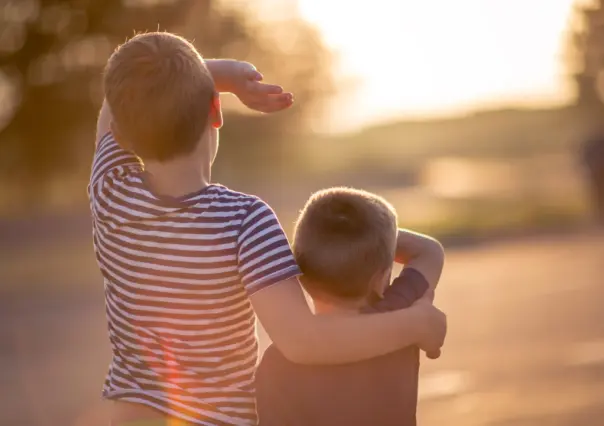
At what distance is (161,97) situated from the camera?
7.09ft

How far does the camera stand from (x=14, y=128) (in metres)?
24.6

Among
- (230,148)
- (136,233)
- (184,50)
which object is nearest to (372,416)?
(136,233)

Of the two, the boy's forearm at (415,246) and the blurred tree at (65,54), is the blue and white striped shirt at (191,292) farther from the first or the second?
the blurred tree at (65,54)

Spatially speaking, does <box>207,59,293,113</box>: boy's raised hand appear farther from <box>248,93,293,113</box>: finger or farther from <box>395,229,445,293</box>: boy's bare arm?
<box>395,229,445,293</box>: boy's bare arm

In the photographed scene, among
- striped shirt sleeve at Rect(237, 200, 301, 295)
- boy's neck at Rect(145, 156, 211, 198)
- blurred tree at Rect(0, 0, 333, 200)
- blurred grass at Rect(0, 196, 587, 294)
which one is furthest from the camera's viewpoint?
blurred tree at Rect(0, 0, 333, 200)

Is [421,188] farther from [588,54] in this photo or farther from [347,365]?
[347,365]

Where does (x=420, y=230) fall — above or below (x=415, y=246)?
below

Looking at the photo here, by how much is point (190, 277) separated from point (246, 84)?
0.59 meters

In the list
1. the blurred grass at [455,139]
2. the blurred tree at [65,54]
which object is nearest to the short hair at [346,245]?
the blurred tree at [65,54]

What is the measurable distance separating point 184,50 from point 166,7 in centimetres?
2324

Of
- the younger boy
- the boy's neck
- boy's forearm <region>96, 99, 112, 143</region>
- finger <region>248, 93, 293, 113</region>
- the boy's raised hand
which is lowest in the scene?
the younger boy

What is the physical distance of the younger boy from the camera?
89.7 inches

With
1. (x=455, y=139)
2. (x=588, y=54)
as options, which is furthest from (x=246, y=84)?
(x=455, y=139)

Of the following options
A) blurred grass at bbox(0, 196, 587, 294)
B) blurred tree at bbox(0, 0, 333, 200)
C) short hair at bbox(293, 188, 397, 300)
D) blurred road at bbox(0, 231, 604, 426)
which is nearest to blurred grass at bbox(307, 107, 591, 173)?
blurred tree at bbox(0, 0, 333, 200)
